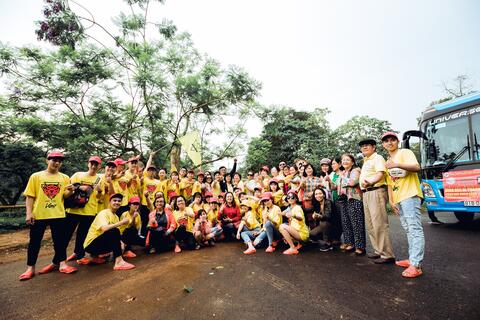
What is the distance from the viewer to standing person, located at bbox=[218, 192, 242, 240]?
19.5 ft

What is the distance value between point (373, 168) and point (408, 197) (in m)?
0.69

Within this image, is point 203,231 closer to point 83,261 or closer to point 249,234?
point 249,234

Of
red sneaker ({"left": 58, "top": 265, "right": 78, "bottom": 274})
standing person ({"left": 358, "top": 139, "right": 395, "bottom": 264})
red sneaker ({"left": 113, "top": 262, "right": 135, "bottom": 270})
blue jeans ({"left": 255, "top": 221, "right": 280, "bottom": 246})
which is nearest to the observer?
standing person ({"left": 358, "top": 139, "right": 395, "bottom": 264})

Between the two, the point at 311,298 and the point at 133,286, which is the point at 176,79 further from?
the point at 311,298

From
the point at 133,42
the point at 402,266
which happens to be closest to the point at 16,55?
the point at 133,42

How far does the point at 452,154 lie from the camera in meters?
5.61

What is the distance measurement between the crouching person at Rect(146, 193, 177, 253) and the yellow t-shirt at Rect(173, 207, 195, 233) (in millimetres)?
122

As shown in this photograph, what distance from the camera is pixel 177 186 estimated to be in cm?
661

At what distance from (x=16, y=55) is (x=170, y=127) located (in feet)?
23.3

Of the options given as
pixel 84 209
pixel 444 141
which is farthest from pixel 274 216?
pixel 444 141

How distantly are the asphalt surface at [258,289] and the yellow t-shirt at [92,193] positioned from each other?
0.98 meters

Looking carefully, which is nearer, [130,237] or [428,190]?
[130,237]

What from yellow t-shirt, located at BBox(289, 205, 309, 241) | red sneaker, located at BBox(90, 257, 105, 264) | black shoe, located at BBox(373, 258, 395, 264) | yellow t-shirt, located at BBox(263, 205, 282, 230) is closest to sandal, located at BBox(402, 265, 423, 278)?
black shoe, located at BBox(373, 258, 395, 264)

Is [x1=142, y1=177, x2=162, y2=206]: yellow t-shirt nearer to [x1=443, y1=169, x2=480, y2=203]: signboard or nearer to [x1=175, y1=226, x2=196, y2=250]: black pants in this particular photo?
[x1=175, y1=226, x2=196, y2=250]: black pants
